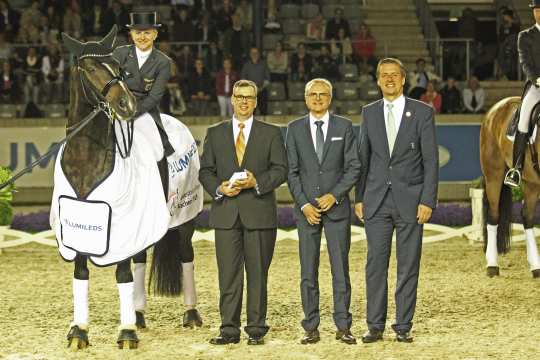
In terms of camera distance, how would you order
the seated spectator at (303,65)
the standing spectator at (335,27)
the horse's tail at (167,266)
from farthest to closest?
the standing spectator at (335,27)
the seated spectator at (303,65)
the horse's tail at (167,266)

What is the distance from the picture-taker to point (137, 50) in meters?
8.59

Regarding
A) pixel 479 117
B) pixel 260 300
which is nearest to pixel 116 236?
pixel 260 300

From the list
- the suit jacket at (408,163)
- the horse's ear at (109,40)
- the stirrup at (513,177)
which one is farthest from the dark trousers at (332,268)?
the stirrup at (513,177)

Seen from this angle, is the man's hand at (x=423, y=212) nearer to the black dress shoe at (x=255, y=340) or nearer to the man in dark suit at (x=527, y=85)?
the black dress shoe at (x=255, y=340)

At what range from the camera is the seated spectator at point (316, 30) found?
69.1 feet

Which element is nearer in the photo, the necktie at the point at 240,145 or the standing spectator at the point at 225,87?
the necktie at the point at 240,145

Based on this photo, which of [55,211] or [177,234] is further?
[177,234]

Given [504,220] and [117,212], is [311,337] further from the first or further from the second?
[504,220]

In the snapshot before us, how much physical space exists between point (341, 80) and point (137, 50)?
38.2 feet

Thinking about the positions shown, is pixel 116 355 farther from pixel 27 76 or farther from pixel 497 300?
pixel 27 76

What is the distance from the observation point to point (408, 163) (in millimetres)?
7773

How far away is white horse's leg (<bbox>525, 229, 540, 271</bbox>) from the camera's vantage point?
36.9 ft

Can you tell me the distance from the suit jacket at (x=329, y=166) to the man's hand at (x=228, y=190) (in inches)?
16.1

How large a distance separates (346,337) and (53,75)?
12.6 m
